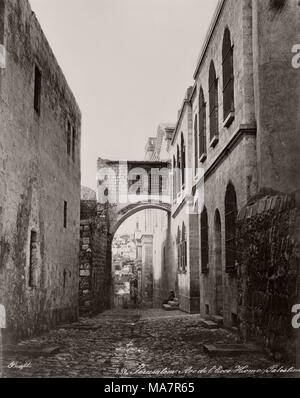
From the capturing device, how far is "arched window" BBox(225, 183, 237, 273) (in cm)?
1116

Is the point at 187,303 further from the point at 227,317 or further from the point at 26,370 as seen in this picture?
the point at 26,370

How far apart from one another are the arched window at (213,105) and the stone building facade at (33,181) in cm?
400

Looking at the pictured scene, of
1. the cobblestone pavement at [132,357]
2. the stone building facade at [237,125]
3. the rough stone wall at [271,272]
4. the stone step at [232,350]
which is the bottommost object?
the cobblestone pavement at [132,357]

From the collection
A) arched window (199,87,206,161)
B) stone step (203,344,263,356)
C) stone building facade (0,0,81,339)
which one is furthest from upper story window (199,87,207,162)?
stone step (203,344,263,356)

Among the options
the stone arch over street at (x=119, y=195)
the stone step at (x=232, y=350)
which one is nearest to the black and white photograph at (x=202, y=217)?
the stone step at (x=232, y=350)

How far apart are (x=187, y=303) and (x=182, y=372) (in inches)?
465

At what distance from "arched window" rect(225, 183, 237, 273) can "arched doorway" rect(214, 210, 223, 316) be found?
1268 mm

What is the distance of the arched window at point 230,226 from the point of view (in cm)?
1116

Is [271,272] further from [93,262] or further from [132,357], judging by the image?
[93,262]

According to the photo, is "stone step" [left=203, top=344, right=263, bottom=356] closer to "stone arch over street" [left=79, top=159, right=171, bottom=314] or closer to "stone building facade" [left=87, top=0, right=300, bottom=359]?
"stone building facade" [left=87, top=0, right=300, bottom=359]

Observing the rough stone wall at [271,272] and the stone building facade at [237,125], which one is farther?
the stone building facade at [237,125]

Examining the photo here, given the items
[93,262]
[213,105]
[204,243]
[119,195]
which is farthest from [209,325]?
[119,195]

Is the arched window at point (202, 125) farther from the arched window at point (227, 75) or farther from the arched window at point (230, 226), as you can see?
the arched window at point (230, 226)

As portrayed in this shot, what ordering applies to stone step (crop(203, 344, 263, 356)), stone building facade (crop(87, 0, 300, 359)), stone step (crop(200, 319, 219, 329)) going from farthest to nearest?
1. stone step (crop(200, 319, 219, 329))
2. stone step (crop(203, 344, 263, 356))
3. stone building facade (crop(87, 0, 300, 359))
